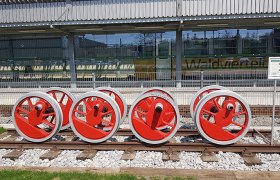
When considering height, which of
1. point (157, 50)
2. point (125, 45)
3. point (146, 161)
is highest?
point (125, 45)

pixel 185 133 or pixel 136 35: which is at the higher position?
pixel 136 35

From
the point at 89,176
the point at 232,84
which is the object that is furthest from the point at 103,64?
the point at 89,176

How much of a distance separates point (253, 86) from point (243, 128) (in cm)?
666

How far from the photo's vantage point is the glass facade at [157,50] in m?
14.8

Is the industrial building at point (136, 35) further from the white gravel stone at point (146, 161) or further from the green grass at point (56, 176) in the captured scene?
the green grass at point (56, 176)

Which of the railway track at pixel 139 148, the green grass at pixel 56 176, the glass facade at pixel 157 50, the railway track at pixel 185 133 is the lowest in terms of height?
the green grass at pixel 56 176

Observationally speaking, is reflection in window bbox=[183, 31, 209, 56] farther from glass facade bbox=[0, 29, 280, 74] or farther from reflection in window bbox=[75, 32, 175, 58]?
reflection in window bbox=[75, 32, 175, 58]

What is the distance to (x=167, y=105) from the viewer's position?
584 cm

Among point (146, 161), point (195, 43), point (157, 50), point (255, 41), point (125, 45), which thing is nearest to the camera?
point (146, 161)

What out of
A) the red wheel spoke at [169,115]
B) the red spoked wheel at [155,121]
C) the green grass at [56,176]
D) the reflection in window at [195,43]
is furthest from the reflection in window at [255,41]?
the green grass at [56,176]

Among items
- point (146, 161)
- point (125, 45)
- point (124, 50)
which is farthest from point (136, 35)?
point (146, 161)

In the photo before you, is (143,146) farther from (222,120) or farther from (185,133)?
(222,120)

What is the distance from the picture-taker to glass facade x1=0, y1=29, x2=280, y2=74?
1484 centimetres

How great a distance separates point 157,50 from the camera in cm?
1545
